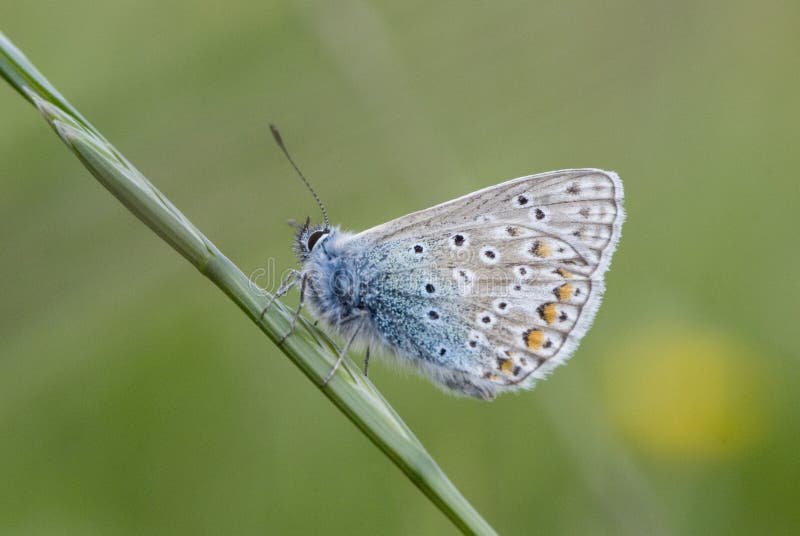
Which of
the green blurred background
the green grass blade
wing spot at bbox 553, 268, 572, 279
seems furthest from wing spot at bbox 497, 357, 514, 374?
the green grass blade

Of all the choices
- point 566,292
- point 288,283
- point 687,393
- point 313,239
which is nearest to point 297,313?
point 288,283

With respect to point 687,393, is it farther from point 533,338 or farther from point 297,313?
point 297,313

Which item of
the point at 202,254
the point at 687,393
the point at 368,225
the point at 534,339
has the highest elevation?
the point at 202,254

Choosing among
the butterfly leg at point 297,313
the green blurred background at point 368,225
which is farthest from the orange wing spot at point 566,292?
the butterfly leg at point 297,313

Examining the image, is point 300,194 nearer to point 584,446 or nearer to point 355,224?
point 355,224

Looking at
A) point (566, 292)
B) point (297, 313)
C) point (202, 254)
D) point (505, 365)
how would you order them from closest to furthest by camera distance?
point (202, 254) → point (297, 313) → point (505, 365) → point (566, 292)


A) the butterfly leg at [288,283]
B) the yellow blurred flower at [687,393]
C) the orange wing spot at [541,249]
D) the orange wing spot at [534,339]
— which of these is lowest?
the yellow blurred flower at [687,393]

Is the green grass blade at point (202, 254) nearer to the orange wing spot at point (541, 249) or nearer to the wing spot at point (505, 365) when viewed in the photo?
the wing spot at point (505, 365)
